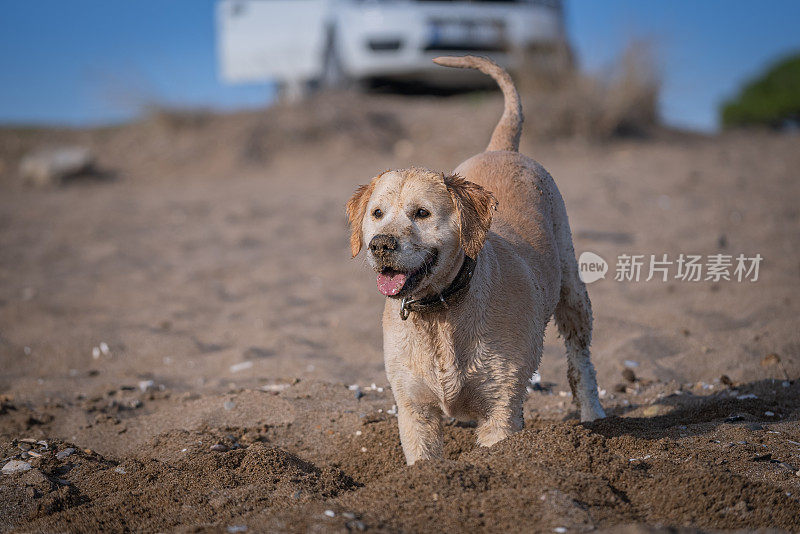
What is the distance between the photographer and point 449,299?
3.27 meters

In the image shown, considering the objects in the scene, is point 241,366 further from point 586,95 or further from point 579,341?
point 586,95

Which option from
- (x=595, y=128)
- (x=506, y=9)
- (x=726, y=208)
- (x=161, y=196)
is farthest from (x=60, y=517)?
(x=506, y=9)

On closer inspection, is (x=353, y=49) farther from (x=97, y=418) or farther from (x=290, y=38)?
(x=97, y=418)

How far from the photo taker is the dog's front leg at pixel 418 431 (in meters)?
3.46

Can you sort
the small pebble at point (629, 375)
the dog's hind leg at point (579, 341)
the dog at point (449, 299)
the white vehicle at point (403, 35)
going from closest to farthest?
the dog at point (449, 299)
the dog's hind leg at point (579, 341)
the small pebble at point (629, 375)
the white vehicle at point (403, 35)

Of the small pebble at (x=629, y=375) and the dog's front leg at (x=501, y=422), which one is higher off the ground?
the dog's front leg at (x=501, y=422)

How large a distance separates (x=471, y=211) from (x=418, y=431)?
1075 millimetres

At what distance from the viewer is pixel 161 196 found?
484 inches

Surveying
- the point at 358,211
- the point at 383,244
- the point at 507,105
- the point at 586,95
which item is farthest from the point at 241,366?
the point at 586,95

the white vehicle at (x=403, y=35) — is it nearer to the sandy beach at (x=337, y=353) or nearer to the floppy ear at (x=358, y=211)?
the sandy beach at (x=337, y=353)

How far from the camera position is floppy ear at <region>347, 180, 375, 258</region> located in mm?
3422

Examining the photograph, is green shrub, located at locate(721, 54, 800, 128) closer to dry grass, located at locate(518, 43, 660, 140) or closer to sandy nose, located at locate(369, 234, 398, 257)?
dry grass, located at locate(518, 43, 660, 140)

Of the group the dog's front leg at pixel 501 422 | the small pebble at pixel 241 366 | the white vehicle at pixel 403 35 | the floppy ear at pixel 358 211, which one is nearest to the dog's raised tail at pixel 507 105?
the floppy ear at pixel 358 211

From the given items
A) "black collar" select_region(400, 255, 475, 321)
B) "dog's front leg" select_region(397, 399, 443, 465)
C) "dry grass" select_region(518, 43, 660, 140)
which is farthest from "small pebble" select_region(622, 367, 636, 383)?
"dry grass" select_region(518, 43, 660, 140)
